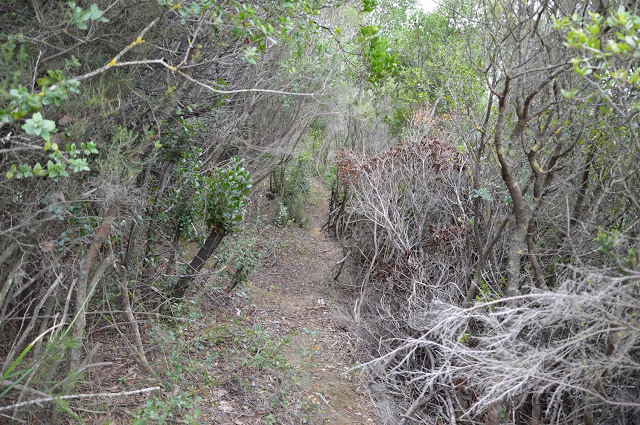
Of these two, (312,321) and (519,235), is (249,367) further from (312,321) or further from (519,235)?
(519,235)

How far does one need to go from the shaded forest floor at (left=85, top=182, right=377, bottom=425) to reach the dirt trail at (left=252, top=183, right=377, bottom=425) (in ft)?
0.06

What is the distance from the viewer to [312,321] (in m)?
8.28

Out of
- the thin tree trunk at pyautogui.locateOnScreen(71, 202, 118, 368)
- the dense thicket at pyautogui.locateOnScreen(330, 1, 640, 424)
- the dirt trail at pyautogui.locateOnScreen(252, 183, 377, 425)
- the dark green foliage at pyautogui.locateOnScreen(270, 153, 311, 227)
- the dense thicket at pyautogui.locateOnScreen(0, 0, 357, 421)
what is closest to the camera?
the dense thicket at pyautogui.locateOnScreen(0, 0, 357, 421)

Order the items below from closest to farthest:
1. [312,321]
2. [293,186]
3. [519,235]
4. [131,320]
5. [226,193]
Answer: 1. [519,235]
2. [131,320]
3. [226,193]
4. [312,321]
5. [293,186]

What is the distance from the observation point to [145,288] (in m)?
5.65

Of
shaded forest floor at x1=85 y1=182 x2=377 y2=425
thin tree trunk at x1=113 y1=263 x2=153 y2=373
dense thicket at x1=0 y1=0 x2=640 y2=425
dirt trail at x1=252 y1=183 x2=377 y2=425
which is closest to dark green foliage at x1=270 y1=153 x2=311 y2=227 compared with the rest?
dirt trail at x1=252 y1=183 x2=377 y2=425

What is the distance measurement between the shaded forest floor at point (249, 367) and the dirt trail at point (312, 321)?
0.02 meters

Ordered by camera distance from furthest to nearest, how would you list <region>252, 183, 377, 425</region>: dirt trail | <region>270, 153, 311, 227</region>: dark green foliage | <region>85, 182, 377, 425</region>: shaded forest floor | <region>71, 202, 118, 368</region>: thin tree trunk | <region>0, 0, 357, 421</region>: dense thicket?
<region>270, 153, 311, 227</region>: dark green foliage
<region>252, 183, 377, 425</region>: dirt trail
<region>85, 182, 377, 425</region>: shaded forest floor
<region>71, 202, 118, 368</region>: thin tree trunk
<region>0, 0, 357, 421</region>: dense thicket

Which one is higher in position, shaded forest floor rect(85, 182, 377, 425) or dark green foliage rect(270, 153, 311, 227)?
dark green foliage rect(270, 153, 311, 227)

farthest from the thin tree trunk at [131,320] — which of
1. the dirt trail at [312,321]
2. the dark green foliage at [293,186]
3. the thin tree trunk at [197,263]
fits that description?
the dark green foliage at [293,186]

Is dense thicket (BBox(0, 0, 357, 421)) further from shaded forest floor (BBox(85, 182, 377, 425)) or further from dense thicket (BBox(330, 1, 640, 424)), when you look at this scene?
dense thicket (BBox(330, 1, 640, 424))

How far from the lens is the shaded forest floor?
4527mm

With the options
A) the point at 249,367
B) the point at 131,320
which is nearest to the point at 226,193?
the point at 131,320

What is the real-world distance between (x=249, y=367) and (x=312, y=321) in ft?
9.07
